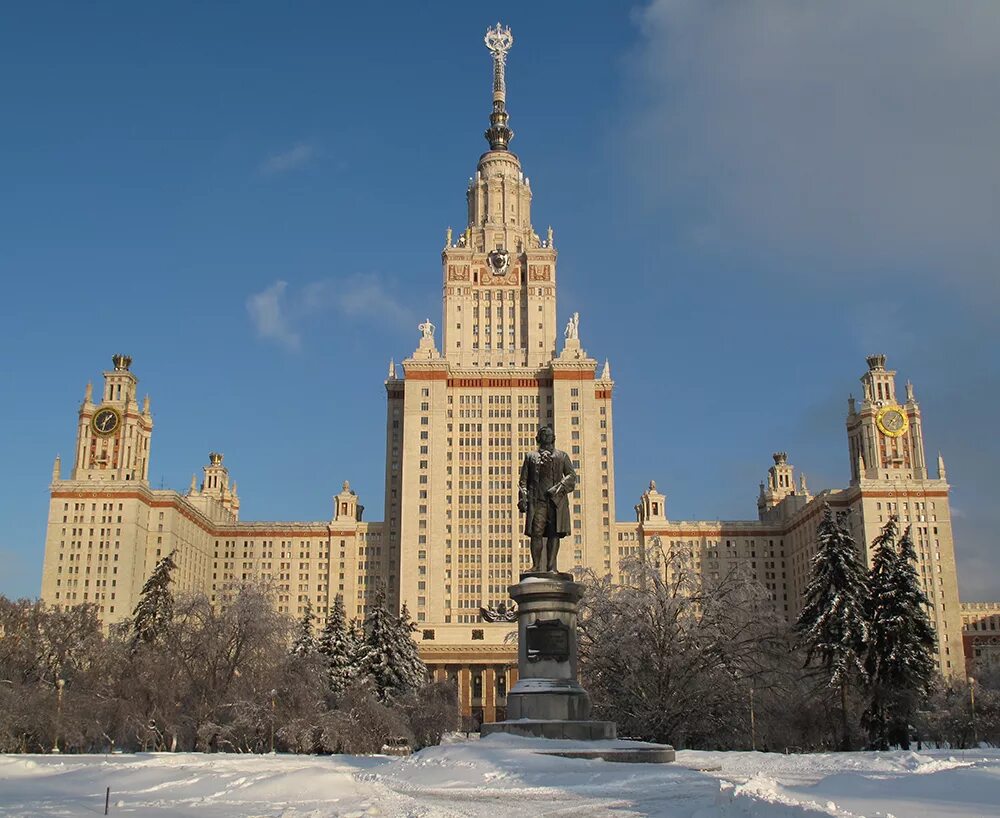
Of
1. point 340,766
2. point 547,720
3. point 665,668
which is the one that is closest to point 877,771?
point 547,720

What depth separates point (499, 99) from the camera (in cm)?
14788

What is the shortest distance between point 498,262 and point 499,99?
85.2 feet

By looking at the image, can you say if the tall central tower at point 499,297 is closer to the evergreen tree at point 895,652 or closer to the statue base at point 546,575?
the evergreen tree at point 895,652

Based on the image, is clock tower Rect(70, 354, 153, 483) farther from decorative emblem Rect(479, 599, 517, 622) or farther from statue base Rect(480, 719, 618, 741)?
statue base Rect(480, 719, 618, 741)

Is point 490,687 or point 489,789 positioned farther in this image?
point 490,687

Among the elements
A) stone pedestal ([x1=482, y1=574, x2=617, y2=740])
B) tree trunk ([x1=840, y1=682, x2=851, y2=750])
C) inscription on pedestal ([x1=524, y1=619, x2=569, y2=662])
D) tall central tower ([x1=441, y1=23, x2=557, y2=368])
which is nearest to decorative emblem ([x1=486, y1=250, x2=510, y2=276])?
tall central tower ([x1=441, y1=23, x2=557, y2=368])

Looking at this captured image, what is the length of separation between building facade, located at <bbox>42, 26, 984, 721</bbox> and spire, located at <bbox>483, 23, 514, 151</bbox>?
0.28 m

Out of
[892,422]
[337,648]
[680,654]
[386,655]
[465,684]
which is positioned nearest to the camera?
[680,654]

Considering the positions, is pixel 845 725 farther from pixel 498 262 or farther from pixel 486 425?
pixel 498 262

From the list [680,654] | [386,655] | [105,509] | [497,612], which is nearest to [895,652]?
[680,654]

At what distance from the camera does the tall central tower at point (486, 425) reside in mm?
125125

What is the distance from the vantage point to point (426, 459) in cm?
12975

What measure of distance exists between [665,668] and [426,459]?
8786 cm

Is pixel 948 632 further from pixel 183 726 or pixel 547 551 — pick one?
pixel 547 551
